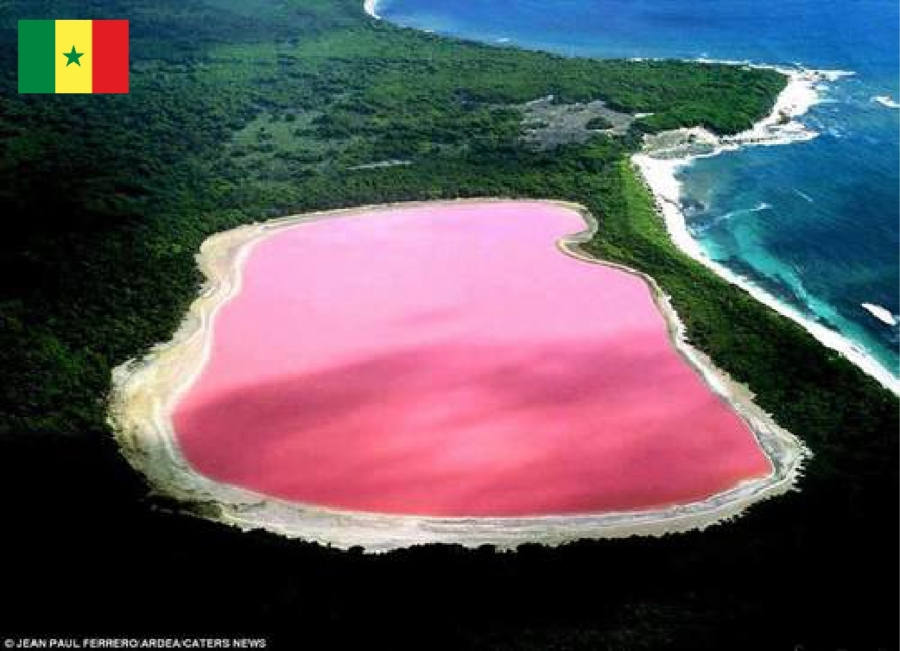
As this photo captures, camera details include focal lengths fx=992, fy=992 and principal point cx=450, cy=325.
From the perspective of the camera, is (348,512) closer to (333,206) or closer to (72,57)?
(333,206)

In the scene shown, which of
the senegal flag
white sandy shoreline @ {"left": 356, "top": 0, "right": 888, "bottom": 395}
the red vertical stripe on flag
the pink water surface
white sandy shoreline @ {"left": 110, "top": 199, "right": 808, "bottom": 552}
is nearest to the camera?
white sandy shoreline @ {"left": 110, "top": 199, "right": 808, "bottom": 552}

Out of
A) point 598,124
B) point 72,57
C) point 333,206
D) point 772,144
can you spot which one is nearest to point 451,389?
point 333,206

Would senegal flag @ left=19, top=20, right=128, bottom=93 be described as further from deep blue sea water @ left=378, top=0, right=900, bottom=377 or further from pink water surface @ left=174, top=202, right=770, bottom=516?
deep blue sea water @ left=378, top=0, right=900, bottom=377

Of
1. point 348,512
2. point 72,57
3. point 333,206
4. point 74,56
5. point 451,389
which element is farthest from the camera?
point 74,56

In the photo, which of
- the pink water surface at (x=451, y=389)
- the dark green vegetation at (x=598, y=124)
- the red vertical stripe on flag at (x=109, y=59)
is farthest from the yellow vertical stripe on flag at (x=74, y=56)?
the dark green vegetation at (x=598, y=124)

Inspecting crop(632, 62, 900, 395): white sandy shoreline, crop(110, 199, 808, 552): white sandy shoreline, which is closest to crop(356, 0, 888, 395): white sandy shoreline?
crop(632, 62, 900, 395): white sandy shoreline

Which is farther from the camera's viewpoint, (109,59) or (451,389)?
(109,59)

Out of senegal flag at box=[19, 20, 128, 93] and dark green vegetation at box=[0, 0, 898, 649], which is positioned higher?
senegal flag at box=[19, 20, 128, 93]
